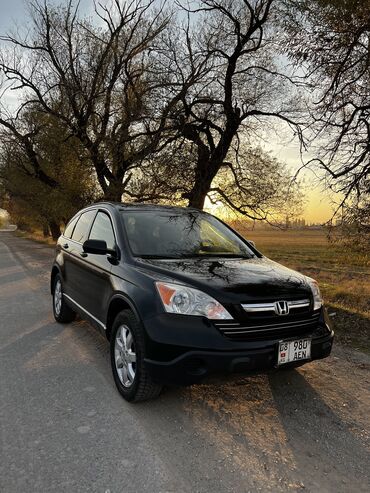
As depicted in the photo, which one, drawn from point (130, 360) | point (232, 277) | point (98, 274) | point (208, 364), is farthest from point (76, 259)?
point (208, 364)

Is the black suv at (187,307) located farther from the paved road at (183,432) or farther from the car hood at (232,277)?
the paved road at (183,432)

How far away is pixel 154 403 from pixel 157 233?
68.6 inches

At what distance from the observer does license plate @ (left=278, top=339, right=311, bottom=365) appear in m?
3.11

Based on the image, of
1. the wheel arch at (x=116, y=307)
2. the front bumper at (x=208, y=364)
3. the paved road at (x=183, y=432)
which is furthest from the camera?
the wheel arch at (x=116, y=307)

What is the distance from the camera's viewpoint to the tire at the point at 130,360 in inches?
125

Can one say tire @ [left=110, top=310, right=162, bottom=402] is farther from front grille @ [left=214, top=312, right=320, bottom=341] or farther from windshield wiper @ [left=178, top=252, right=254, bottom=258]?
windshield wiper @ [left=178, top=252, right=254, bottom=258]

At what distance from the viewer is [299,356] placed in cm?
323

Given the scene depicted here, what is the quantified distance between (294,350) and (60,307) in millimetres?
3837

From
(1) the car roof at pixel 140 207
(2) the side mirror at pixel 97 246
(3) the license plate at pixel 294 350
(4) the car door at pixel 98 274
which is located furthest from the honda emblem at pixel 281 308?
(1) the car roof at pixel 140 207

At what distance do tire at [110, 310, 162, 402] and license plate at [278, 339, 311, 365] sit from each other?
1030mm

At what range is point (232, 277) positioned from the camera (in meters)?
3.35

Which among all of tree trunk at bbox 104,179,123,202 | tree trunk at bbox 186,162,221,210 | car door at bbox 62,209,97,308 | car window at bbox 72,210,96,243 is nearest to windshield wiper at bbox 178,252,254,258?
car door at bbox 62,209,97,308

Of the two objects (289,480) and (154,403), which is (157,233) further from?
(289,480)

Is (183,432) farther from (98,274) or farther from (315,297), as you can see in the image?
(98,274)
